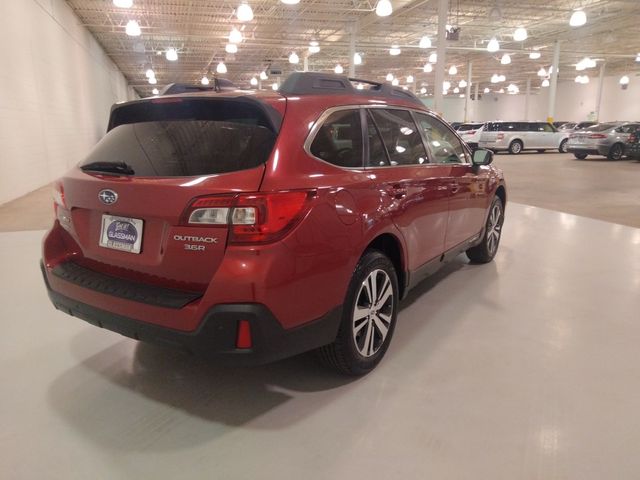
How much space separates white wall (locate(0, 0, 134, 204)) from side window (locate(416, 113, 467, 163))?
745 centimetres

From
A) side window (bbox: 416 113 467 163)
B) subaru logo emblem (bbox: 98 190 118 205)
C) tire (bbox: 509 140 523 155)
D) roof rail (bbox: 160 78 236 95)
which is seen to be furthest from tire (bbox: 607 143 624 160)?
subaru logo emblem (bbox: 98 190 118 205)

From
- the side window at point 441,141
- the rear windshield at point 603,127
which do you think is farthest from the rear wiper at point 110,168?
the rear windshield at point 603,127

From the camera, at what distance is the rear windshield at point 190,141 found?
1.97 m

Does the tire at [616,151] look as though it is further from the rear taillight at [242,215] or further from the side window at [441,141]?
the rear taillight at [242,215]

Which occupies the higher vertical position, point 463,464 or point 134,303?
point 134,303

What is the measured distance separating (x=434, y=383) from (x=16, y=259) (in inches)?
166

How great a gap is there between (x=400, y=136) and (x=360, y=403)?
1.61 m

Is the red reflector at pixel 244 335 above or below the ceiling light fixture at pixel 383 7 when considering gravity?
below

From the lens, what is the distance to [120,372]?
2.52 metres

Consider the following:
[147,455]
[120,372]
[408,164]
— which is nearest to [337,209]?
[408,164]

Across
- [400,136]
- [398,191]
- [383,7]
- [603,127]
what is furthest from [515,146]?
[398,191]

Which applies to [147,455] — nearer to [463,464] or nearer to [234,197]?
[234,197]

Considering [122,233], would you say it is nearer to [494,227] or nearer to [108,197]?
[108,197]

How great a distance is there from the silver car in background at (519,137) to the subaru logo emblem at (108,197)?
64.8 ft
